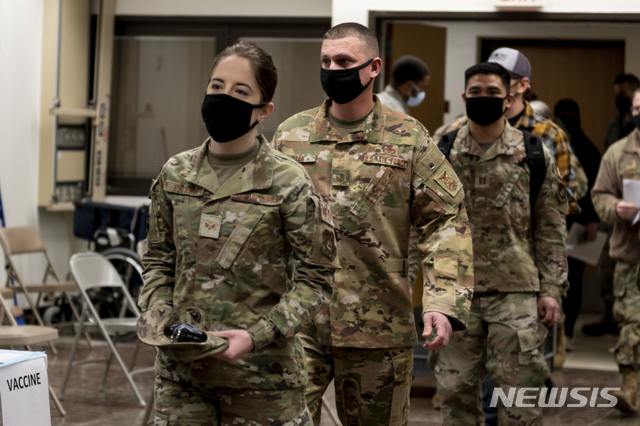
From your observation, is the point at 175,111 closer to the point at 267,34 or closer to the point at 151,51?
the point at 151,51

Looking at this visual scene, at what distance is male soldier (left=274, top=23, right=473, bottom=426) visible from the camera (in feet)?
9.77

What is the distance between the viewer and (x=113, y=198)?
8.91m

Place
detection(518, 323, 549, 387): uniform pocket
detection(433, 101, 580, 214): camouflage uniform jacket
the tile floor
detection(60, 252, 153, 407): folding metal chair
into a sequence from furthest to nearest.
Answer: detection(60, 252, 153, 407): folding metal chair, the tile floor, detection(433, 101, 580, 214): camouflage uniform jacket, detection(518, 323, 549, 387): uniform pocket

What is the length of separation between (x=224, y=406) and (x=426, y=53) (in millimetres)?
5880

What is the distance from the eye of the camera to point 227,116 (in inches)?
91.4

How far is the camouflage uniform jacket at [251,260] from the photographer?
2281 mm

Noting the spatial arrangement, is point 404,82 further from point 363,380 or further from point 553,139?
point 363,380

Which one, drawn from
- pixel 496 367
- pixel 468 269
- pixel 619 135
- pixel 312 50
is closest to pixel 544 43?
pixel 619 135

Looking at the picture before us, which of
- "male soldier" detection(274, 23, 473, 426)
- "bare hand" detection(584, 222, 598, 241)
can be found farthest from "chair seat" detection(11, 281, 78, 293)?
"male soldier" detection(274, 23, 473, 426)

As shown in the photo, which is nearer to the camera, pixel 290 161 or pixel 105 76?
pixel 290 161

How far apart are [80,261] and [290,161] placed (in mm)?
3931

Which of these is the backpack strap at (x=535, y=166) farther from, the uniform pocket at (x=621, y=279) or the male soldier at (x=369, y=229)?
the uniform pocket at (x=621, y=279)

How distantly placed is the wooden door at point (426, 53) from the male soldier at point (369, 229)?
391 cm

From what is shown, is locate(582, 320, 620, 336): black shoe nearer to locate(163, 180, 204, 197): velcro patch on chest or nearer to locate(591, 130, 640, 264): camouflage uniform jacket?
locate(591, 130, 640, 264): camouflage uniform jacket
